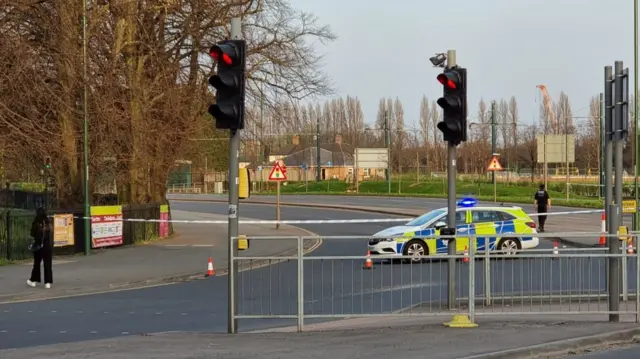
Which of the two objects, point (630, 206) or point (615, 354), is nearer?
point (615, 354)

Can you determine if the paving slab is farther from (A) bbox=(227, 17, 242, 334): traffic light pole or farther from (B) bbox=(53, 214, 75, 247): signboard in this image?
(A) bbox=(227, 17, 242, 334): traffic light pole

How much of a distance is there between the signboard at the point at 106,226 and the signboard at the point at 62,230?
1.00 m

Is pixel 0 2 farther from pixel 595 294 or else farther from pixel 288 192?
pixel 288 192

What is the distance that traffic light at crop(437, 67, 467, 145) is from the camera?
12.6 meters

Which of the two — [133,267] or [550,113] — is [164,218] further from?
[550,113]

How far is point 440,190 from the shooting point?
72.2 metres

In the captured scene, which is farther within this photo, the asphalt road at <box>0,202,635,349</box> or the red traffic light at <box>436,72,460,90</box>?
the red traffic light at <box>436,72,460,90</box>

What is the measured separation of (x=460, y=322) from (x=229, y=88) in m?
4.06

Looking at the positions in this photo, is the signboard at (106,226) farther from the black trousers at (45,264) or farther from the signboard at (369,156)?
the signboard at (369,156)

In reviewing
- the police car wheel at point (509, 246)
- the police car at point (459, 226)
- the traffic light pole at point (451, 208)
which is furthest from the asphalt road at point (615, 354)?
the police car at point (459, 226)

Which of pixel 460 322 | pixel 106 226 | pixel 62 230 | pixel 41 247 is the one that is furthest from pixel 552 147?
pixel 460 322

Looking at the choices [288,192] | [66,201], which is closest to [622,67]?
[66,201]

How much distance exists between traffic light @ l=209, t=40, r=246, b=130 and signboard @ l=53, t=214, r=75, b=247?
15.0 metres

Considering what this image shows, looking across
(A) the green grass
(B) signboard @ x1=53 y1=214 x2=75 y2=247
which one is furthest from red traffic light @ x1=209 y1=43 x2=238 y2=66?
(A) the green grass
